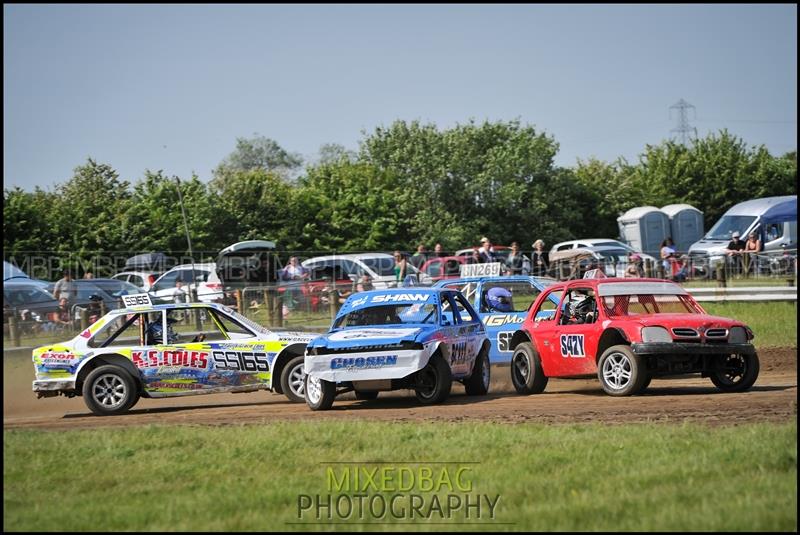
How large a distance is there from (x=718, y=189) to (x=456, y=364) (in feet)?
163

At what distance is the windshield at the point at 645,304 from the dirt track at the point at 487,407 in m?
1.06

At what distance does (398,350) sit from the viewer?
13.0m

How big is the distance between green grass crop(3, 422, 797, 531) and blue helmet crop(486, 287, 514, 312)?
22.2 feet

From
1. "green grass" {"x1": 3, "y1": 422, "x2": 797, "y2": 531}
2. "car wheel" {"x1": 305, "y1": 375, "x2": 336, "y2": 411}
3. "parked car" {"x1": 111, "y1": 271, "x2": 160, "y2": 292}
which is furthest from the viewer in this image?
"parked car" {"x1": 111, "y1": 271, "x2": 160, "y2": 292}

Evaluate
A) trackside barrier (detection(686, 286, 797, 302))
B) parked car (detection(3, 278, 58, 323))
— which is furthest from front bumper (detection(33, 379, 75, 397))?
trackside barrier (detection(686, 286, 797, 302))

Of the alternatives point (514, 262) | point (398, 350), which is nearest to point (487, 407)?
point (398, 350)

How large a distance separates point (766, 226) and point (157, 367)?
27.8 meters

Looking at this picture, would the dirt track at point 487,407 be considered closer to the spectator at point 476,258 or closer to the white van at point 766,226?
the spectator at point 476,258

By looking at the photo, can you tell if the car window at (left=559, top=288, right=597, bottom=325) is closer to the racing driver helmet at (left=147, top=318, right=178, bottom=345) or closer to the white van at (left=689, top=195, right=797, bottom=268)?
the racing driver helmet at (left=147, top=318, right=178, bottom=345)

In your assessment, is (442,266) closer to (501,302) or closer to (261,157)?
(501,302)

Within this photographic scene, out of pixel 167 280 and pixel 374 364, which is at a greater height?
pixel 167 280

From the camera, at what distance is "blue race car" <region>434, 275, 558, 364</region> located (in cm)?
1714

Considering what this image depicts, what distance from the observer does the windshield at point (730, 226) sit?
37.6 metres

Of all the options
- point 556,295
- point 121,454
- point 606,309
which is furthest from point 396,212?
point 121,454
